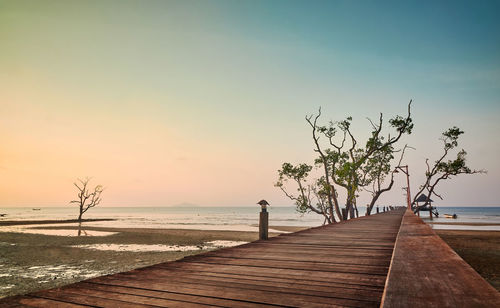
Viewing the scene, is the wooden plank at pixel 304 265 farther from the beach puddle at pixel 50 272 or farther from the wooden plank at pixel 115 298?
the beach puddle at pixel 50 272

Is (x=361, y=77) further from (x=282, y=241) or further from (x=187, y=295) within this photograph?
(x=187, y=295)

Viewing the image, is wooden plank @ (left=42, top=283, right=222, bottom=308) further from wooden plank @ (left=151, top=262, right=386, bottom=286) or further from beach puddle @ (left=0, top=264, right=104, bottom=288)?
beach puddle @ (left=0, top=264, right=104, bottom=288)

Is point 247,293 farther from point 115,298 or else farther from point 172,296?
point 115,298

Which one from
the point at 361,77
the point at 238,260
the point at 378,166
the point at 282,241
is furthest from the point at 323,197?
the point at 238,260

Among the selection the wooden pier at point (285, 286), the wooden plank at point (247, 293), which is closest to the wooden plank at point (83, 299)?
the wooden pier at point (285, 286)

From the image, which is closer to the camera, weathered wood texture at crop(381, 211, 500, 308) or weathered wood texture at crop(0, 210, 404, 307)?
weathered wood texture at crop(381, 211, 500, 308)

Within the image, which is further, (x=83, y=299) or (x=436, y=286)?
(x=83, y=299)

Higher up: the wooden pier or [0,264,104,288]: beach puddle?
the wooden pier

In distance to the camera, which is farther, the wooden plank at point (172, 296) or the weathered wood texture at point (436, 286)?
the wooden plank at point (172, 296)

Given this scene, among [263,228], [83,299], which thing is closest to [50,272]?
[263,228]

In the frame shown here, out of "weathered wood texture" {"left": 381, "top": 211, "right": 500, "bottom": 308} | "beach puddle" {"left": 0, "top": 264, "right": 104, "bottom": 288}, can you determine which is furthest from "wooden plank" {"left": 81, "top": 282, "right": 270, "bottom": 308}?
"beach puddle" {"left": 0, "top": 264, "right": 104, "bottom": 288}

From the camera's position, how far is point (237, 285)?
2801 mm

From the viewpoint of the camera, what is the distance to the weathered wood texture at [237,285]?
2283 millimetres

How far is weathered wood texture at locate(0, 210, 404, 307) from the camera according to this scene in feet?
7.49
